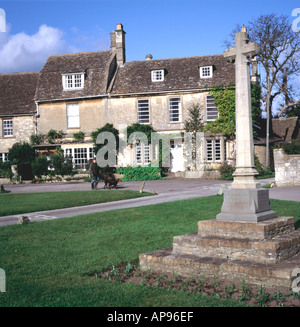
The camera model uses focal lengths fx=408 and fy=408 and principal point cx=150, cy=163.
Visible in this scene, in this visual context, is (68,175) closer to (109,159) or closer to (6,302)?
(109,159)

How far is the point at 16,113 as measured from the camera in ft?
113

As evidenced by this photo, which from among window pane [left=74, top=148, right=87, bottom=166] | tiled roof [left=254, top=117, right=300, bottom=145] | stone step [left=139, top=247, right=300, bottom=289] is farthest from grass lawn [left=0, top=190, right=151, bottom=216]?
tiled roof [left=254, top=117, right=300, bottom=145]

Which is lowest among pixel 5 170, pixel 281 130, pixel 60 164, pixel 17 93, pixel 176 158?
pixel 5 170

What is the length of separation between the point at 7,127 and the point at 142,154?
12380mm

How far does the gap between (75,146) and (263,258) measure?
27990 millimetres

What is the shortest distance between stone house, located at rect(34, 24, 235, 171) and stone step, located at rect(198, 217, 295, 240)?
930 inches

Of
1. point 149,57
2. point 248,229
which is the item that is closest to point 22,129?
point 149,57

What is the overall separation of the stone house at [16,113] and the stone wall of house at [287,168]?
2115 centimetres

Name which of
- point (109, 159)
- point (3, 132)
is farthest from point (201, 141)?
point (3, 132)

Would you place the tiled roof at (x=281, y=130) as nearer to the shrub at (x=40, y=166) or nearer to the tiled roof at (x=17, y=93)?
the shrub at (x=40, y=166)

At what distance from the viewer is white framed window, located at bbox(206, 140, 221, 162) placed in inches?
1226

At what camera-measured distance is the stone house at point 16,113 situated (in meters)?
34.7

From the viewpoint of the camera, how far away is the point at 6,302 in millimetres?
5477

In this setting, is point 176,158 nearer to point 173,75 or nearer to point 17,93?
point 173,75
